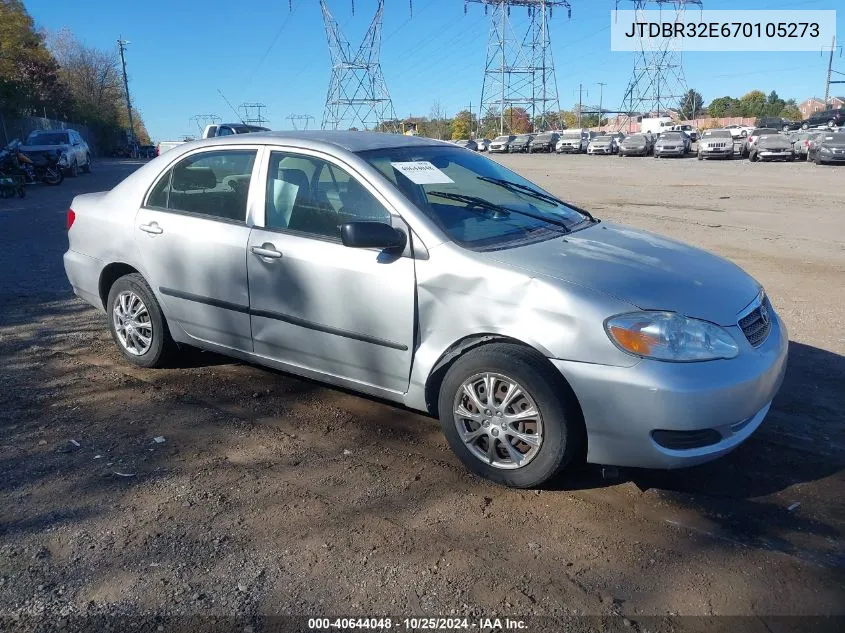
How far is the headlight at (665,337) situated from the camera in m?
3.25

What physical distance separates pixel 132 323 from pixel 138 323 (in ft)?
0.21

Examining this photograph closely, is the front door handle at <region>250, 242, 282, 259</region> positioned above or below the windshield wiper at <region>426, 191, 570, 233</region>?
below

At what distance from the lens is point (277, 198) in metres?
4.43

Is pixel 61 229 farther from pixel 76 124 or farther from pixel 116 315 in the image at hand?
pixel 76 124

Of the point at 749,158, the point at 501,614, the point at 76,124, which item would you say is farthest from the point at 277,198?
the point at 76,124

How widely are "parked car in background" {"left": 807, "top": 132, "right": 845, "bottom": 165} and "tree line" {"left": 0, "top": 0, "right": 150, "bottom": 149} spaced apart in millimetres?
35935

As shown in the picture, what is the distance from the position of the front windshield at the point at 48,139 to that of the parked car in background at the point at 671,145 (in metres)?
30.1

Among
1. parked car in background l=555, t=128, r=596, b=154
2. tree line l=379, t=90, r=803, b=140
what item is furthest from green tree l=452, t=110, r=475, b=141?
parked car in background l=555, t=128, r=596, b=154

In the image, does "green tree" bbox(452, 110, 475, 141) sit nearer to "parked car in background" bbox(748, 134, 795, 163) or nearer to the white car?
the white car

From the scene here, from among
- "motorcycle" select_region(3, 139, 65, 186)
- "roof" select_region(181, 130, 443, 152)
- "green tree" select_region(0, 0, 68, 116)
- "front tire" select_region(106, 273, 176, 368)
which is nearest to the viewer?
"roof" select_region(181, 130, 443, 152)

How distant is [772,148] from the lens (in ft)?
111

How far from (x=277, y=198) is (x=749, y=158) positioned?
120 ft

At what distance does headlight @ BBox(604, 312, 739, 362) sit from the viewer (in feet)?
10.7

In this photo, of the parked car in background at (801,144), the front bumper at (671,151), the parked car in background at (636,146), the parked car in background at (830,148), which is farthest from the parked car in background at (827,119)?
the parked car in background at (830,148)
